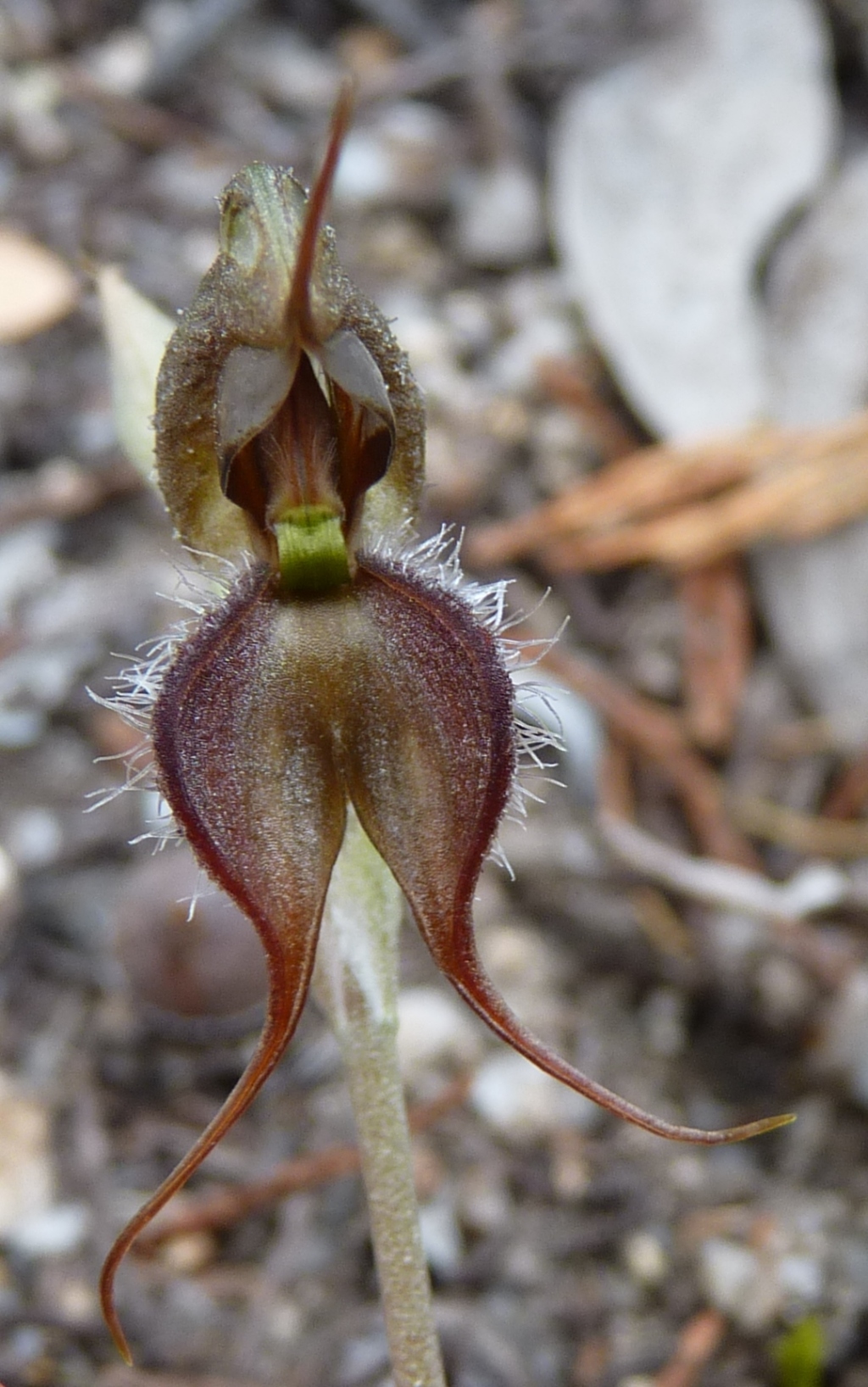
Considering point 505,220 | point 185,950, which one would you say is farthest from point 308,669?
point 505,220

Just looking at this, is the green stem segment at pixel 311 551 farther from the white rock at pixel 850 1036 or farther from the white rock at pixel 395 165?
the white rock at pixel 395 165

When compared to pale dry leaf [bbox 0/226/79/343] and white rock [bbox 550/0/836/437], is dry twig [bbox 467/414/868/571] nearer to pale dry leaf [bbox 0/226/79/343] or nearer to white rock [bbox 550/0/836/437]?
white rock [bbox 550/0/836/437]

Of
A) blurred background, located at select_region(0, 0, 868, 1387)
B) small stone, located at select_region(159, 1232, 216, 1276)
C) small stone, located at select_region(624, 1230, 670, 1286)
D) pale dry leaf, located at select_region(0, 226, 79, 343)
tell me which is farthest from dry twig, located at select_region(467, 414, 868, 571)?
small stone, located at select_region(159, 1232, 216, 1276)

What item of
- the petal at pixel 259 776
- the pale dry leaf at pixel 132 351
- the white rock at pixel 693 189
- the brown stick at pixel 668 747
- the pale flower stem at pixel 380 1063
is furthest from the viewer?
the white rock at pixel 693 189

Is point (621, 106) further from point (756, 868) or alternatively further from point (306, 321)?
point (306, 321)

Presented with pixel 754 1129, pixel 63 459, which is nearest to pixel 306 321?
pixel 754 1129

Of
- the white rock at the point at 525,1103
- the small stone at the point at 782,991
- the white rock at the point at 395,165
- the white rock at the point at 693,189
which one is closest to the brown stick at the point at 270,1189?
the white rock at the point at 525,1103
